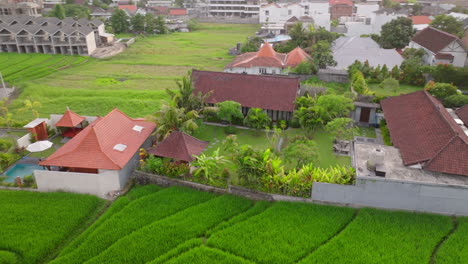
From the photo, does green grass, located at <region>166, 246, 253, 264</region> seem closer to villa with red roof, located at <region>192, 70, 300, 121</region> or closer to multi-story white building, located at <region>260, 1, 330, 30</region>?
villa with red roof, located at <region>192, 70, 300, 121</region>

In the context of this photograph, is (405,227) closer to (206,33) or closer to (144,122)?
(144,122)

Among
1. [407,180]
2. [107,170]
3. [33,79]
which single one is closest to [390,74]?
[407,180]

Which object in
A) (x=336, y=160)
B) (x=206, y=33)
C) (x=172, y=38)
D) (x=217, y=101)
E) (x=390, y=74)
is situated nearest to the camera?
(x=336, y=160)

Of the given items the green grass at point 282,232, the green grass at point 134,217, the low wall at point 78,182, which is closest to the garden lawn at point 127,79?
the low wall at point 78,182

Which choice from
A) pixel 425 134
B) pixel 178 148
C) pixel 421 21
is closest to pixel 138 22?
pixel 421 21

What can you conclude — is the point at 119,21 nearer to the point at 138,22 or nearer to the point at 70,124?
the point at 138,22
